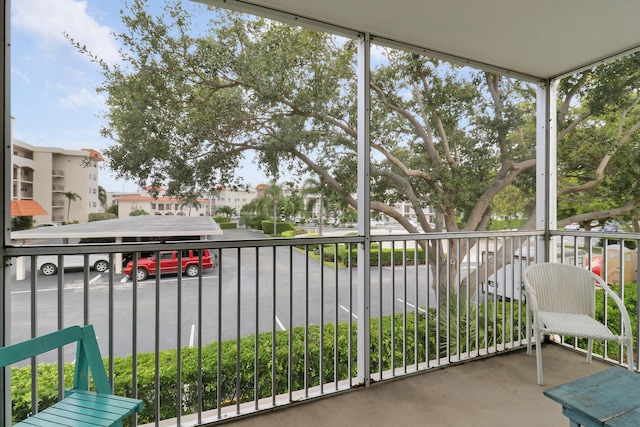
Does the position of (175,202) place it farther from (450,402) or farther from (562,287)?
(562,287)

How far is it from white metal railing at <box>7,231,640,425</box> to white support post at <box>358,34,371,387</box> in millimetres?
52

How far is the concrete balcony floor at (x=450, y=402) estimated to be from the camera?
1723 millimetres

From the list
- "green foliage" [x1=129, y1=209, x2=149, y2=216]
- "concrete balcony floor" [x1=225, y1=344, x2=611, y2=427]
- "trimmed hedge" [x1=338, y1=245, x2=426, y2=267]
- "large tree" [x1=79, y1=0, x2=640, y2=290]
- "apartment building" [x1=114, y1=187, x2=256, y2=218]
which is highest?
"large tree" [x1=79, y1=0, x2=640, y2=290]

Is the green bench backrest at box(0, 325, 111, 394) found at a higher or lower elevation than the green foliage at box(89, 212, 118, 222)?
lower

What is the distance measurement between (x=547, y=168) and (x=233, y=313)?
9.75ft

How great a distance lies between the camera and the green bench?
3.38 feet

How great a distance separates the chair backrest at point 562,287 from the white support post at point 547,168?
1.15ft

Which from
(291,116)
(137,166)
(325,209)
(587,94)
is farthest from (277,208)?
(587,94)

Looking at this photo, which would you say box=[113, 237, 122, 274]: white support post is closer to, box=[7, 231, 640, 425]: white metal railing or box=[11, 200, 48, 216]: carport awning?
box=[7, 231, 640, 425]: white metal railing

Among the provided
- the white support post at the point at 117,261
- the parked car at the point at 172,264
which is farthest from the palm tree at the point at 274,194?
the white support post at the point at 117,261

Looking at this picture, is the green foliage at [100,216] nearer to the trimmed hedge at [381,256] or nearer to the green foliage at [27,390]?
the green foliage at [27,390]

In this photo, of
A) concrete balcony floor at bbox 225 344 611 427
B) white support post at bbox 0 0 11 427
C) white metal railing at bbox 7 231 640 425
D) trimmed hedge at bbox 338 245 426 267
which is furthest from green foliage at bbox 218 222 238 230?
concrete balcony floor at bbox 225 344 611 427

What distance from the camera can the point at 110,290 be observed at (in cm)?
158

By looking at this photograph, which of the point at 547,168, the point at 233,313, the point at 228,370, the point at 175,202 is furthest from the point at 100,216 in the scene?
the point at 547,168
